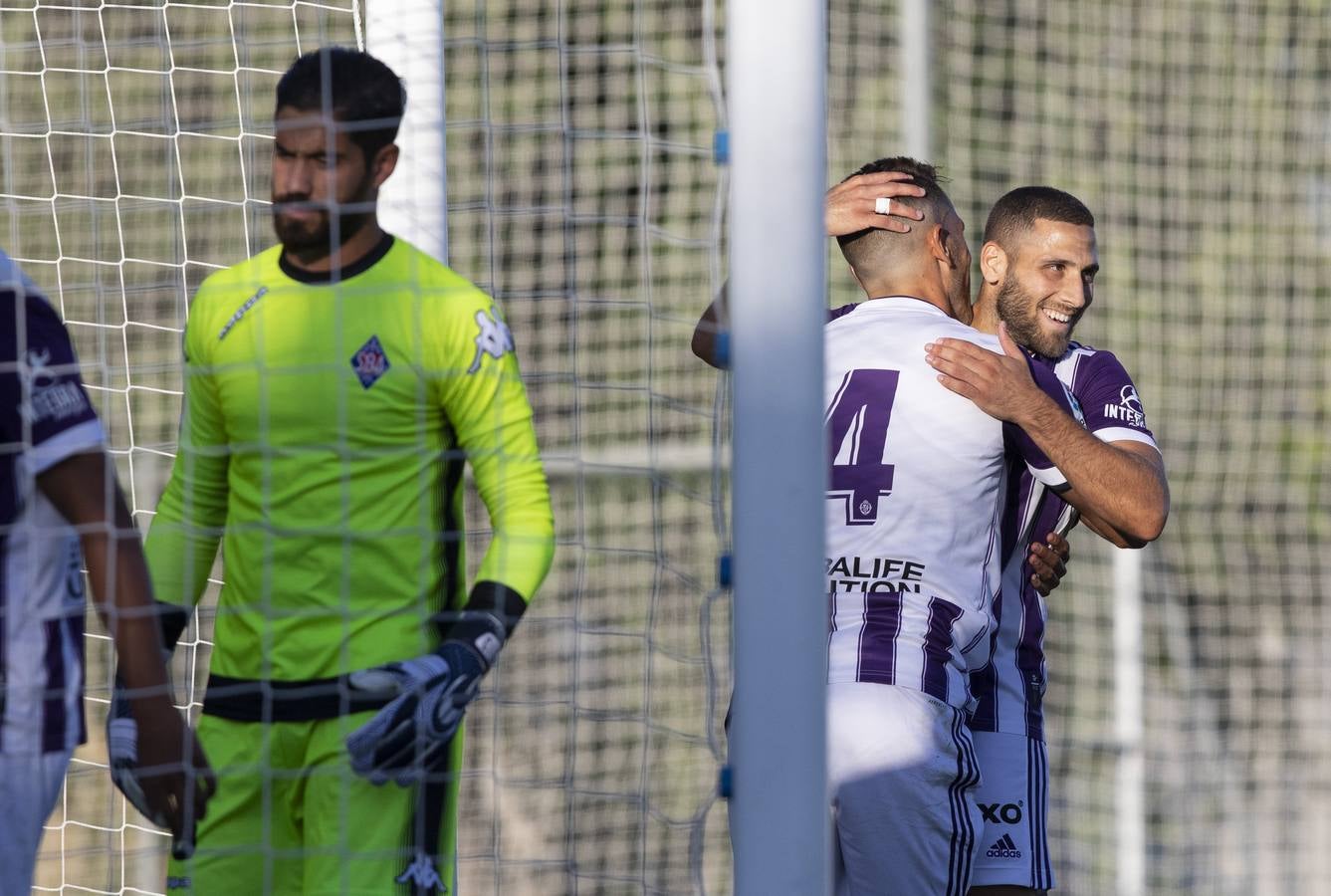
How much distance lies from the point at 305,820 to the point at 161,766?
32 centimetres

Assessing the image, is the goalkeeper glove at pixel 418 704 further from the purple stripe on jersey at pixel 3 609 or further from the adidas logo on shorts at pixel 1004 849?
the adidas logo on shorts at pixel 1004 849

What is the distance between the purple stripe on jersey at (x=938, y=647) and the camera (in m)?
2.80

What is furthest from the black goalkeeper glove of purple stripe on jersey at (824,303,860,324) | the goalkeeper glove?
purple stripe on jersey at (824,303,860,324)

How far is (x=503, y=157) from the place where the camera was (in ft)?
20.5

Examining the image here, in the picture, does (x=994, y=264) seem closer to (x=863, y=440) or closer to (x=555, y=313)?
(x=863, y=440)

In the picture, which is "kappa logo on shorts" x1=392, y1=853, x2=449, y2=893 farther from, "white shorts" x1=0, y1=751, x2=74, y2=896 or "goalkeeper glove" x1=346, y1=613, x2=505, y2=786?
"white shorts" x1=0, y1=751, x2=74, y2=896

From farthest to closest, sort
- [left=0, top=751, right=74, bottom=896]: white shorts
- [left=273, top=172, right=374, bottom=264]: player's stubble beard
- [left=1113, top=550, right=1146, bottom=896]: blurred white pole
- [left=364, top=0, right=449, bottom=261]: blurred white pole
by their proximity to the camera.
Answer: [left=1113, top=550, right=1146, bottom=896]: blurred white pole < [left=364, top=0, right=449, bottom=261]: blurred white pole < [left=273, top=172, right=374, bottom=264]: player's stubble beard < [left=0, top=751, right=74, bottom=896]: white shorts

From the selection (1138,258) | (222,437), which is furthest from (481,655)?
(1138,258)

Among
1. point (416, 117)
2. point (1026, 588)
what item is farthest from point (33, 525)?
point (1026, 588)

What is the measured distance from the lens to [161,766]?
2.26 m

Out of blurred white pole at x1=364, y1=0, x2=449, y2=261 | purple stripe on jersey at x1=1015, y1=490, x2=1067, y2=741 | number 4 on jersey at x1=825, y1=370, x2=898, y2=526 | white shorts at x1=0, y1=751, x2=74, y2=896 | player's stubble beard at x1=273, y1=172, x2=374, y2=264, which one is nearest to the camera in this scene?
white shorts at x1=0, y1=751, x2=74, y2=896

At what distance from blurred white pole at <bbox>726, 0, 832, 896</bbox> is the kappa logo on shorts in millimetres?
549

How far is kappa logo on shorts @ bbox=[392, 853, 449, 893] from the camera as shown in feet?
8.11

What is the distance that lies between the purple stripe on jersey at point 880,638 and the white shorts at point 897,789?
0.07 feet
